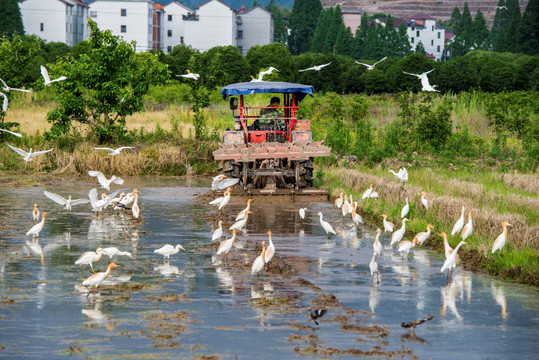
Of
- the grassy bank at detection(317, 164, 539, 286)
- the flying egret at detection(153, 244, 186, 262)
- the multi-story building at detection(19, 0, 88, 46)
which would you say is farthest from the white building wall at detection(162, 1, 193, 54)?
the flying egret at detection(153, 244, 186, 262)

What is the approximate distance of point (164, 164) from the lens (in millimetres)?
27312

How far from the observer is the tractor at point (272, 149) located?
66.5 feet

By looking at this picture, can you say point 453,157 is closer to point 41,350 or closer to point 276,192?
point 276,192

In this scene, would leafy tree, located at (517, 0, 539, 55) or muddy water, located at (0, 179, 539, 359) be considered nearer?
muddy water, located at (0, 179, 539, 359)

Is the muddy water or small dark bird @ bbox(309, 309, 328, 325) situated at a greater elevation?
small dark bird @ bbox(309, 309, 328, 325)

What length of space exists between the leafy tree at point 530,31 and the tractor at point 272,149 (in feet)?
250

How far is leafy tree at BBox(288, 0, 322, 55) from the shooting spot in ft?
454

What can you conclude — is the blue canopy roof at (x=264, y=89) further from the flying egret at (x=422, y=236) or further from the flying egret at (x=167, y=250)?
the flying egret at (x=167, y=250)

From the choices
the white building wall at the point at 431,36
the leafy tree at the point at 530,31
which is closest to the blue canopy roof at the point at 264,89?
the leafy tree at the point at 530,31

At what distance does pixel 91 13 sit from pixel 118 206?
106m

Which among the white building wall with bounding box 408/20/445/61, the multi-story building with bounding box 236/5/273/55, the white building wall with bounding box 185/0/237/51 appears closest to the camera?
the white building wall with bounding box 185/0/237/51

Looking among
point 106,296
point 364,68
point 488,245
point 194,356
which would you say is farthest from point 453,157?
point 364,68

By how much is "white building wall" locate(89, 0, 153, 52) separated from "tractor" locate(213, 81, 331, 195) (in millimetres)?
95453

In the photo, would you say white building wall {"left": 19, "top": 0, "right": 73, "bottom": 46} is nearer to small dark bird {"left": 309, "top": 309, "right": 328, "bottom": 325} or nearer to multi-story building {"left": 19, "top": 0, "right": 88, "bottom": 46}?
multi-story building {"left": 19, "top": 0, "right": 88, "bottom": 46}
